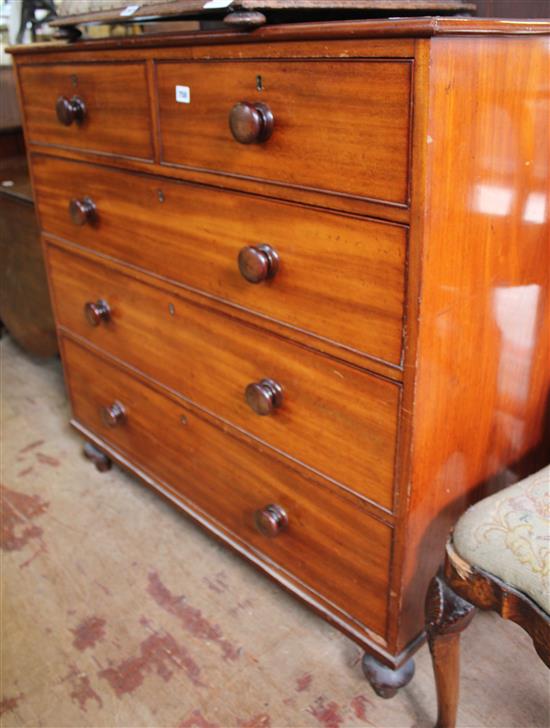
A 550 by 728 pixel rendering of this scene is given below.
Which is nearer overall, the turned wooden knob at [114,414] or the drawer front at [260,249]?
the drawer front at [260,249]

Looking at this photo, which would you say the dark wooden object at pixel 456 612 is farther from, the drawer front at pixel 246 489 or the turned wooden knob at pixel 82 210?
the turned wooden knob at pixel 82 210

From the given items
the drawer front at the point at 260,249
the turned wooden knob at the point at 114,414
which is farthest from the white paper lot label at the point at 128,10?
the turned wooden knob at the point at 114,414

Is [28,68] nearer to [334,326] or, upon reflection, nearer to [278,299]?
[278,299]

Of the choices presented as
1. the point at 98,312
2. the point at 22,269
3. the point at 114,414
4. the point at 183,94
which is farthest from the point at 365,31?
the point at 22,269

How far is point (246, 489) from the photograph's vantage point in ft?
4.66

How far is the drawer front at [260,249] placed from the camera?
3.21 feet

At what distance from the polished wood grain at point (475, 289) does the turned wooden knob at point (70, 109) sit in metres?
0.86

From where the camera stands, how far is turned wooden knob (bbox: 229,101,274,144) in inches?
39.8

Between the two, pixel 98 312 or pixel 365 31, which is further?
pixel 98 312

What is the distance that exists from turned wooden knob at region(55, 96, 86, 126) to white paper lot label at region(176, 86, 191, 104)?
347 mm

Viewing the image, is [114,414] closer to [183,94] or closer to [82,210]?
[82,210]

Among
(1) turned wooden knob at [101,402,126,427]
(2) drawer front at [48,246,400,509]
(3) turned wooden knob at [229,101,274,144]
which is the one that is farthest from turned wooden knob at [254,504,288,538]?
(3) turned wooden knob at [229,101,274,144]

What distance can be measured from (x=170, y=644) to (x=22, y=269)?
52.8 inches

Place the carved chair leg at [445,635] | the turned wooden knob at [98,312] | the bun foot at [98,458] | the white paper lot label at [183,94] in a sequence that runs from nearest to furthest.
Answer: the carved chair leg at [445,635] → the white paper lot label at [183,94] → the turned wooden knob at [98,312] → the bun foot at [98,458]
